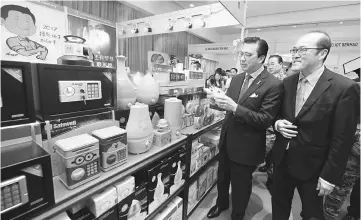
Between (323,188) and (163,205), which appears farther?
(163,205)

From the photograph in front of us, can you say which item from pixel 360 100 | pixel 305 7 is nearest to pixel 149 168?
pixel 360 100

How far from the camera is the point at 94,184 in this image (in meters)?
0.81

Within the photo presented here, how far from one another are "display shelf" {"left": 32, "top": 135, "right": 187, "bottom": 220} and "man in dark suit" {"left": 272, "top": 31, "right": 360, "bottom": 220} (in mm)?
922

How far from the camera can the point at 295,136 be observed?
1222mm

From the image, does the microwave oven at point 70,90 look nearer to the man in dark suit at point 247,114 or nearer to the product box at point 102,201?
the product box at point 102,201

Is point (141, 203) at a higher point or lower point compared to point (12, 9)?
lower

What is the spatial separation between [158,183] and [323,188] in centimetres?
107

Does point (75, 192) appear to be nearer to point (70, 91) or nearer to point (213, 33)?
point (70, 91)

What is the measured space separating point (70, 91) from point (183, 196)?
51.6 inches

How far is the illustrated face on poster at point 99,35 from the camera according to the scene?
3.77 meters

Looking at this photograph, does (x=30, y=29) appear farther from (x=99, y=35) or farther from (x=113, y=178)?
(x=113, y=178)

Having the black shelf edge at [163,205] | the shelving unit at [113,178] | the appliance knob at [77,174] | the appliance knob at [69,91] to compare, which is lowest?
the black shelf edge at [163,205]

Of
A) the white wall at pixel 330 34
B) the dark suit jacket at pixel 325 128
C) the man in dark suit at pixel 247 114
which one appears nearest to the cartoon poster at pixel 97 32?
the man in dark suit at pixel 247 114

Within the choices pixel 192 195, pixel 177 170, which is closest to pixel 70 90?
pixel 177 170
